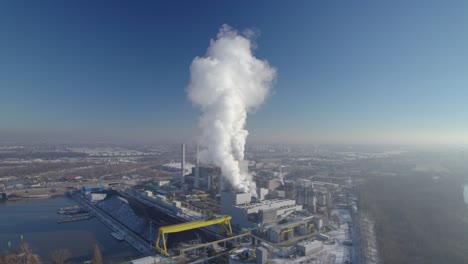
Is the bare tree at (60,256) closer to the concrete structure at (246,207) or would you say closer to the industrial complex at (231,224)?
the industrial complex at (231,224)

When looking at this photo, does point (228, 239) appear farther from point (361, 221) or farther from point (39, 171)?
point (39, 171)

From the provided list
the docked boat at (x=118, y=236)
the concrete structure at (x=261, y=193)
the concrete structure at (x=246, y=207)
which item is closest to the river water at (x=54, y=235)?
the docked boat at (x=118, y=236)

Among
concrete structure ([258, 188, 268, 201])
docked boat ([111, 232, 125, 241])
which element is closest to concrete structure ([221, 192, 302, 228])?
concrete structure ([258, 188, 268, 201])

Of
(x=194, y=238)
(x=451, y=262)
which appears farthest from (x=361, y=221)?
(x=194, y=238)

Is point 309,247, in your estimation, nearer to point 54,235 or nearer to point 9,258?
point 9,258

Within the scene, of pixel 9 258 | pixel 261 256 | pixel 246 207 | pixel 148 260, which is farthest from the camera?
pixel 246 207

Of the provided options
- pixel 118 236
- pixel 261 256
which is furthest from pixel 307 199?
pixel 118 236

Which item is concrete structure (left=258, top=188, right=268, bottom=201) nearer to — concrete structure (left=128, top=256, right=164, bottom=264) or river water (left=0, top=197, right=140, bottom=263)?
river water (left=0, top=197, right=140, bottom=263)

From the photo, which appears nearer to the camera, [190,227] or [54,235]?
[190,227]

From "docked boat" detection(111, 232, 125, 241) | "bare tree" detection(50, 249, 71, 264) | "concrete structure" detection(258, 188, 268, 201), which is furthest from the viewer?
"concrete structure" detection(258, 188, 268, 201)
